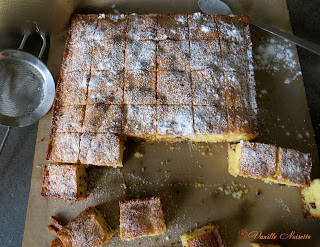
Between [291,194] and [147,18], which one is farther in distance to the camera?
[147,18]

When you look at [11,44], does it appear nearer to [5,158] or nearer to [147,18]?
[5,158]

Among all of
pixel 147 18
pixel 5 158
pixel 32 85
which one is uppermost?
pixel 147 18

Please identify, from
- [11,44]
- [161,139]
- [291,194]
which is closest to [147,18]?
[161,139]

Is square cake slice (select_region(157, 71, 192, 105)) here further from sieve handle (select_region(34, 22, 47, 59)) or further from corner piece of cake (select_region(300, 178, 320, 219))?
corner piece of cake (select_region(300, 178, 320, 219))

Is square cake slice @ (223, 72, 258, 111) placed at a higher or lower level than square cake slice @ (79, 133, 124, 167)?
higher

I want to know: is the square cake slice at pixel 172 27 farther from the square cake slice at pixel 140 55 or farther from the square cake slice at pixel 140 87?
the square cake slice at pixel 140 87

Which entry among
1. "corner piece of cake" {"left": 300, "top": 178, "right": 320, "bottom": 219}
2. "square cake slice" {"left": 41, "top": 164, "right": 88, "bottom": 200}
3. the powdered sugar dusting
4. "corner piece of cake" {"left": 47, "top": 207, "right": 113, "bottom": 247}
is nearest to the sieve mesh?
"square cake slice" {"left": 41, "top": 164, "right": 88, "bottom": 200}
